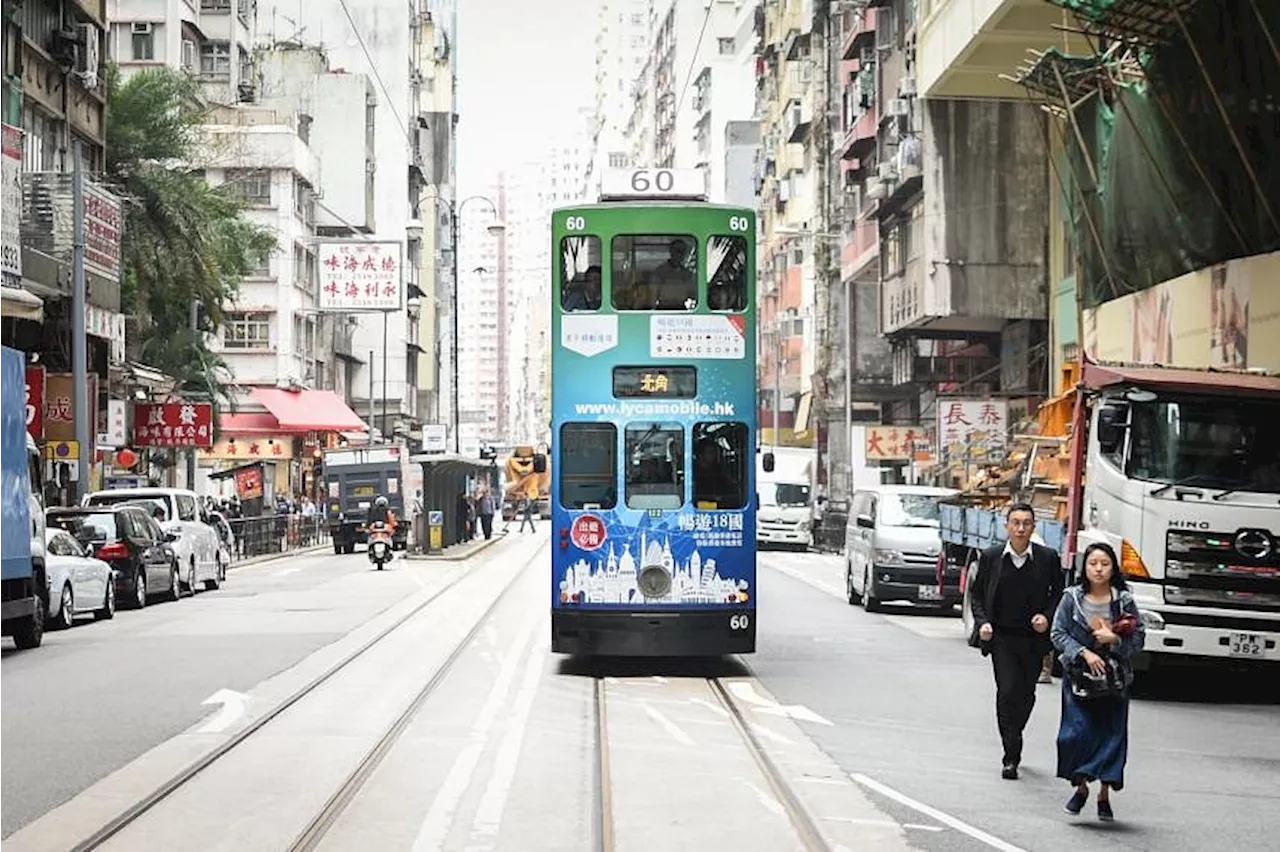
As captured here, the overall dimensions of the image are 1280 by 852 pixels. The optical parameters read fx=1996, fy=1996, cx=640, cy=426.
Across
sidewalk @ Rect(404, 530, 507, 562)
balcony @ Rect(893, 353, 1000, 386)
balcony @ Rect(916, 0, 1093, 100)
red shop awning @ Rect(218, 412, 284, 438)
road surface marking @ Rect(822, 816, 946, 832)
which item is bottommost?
sidewalk @ Rect(404, 530, 507, 562)

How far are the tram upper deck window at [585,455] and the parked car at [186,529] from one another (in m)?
17.0

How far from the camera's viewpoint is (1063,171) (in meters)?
40.5

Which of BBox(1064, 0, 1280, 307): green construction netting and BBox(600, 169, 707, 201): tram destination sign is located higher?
BBox(1064, 0, 1280, 307): green construction netting

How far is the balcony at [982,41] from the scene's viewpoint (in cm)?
3591

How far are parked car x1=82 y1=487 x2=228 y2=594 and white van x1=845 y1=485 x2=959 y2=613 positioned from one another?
1206 cm

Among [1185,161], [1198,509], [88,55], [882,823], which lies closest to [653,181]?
[1198,509]

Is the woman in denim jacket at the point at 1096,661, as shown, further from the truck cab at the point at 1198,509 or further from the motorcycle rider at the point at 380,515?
the motorcycle rider at the point at 380,515

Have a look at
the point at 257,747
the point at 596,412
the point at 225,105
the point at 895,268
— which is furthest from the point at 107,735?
the point at 225,105

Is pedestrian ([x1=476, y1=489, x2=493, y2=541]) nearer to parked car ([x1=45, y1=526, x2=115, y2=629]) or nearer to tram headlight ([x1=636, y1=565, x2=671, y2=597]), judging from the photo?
parked car ([x1=45, y1=526, x2=115, y2=629])

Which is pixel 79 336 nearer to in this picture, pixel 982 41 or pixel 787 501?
pixel 982 41

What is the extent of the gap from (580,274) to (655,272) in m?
0.70

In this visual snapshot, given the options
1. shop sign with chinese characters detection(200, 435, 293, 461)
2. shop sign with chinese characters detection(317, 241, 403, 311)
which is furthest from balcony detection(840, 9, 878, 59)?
shop sign with chinese characters detection(200, 435, 293, 461)

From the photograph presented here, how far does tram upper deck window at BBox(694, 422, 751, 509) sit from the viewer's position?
1862cm

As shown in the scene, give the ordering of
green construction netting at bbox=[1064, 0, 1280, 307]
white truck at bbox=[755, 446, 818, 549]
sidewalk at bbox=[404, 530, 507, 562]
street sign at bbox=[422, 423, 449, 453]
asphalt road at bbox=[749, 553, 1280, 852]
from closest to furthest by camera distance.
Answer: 1. asphalt road at bbox=[749, 553, 1280, 852]
2. green construction netting at bbox=[1064, 0, 1280, 307]
3. sidewalk at bbox=[404, 530, 507, 562]
4. white truck at bbox=[755, 446, 818, 549]
5. street sign at bbox=[422, 423, 449, 453]
